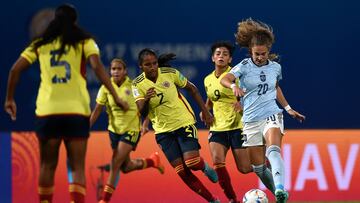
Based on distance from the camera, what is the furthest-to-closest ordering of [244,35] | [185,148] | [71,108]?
1. [185,148]
2. [244,35]
3. [71,108]

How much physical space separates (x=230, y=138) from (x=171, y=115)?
2.71 feet

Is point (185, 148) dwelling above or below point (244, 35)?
below

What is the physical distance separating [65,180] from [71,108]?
18.2ft

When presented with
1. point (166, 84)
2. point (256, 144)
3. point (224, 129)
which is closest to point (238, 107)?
point (224, 129)

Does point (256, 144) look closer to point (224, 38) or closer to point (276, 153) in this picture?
point (276, 153)

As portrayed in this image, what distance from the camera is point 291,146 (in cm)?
1371

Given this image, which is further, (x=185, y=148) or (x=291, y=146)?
(x=291, y=146)

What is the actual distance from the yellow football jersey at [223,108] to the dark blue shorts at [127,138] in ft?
3.72

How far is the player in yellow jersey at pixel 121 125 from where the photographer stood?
1184 cm

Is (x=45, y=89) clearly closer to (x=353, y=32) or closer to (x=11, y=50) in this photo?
(x=11, y=50)

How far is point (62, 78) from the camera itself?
7.66 metres

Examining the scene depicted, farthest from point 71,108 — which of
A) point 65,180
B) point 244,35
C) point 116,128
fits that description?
point 65,180

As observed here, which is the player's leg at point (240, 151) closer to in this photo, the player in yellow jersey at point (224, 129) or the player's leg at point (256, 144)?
the player in yellow jersey at point (224, 129)

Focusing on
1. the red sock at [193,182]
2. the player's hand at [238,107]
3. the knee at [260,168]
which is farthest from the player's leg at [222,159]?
the knee at [260,168]
